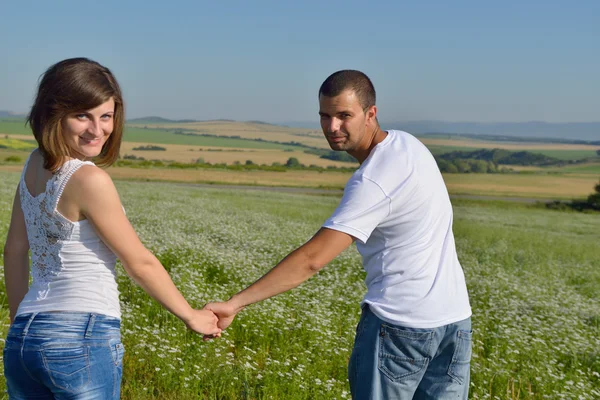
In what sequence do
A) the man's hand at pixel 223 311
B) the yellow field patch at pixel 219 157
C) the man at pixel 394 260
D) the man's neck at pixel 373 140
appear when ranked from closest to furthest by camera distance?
the man at pixel 394 260, the man's neck at pixel 373 140, the man's hand at pixel 223 311, the yellow field patch at pixel 219 157

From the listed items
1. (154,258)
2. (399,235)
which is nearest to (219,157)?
(399,235)

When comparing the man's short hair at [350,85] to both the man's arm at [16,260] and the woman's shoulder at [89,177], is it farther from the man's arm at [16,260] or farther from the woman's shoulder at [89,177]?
the man's arm at [16,260]

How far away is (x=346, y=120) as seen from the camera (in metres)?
3.42

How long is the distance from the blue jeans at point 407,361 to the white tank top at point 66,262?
4.14 feet

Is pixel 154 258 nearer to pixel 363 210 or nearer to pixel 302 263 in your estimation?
pixel 302 263

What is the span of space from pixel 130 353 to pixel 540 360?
175 inches

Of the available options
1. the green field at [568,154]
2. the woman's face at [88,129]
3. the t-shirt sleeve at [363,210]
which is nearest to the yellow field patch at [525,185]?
the green field at [568,154]

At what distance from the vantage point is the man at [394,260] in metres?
3.18

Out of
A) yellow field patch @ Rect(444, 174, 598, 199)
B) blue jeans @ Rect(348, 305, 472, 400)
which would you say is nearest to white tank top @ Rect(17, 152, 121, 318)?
blue jeans @ Rect(348, 305, 472, 400)

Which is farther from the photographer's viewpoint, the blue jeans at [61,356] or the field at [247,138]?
the field at [247,138]

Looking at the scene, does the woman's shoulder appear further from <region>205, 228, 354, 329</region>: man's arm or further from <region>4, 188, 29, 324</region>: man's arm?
<region>205, 228, 354, 329</region>: man's arm

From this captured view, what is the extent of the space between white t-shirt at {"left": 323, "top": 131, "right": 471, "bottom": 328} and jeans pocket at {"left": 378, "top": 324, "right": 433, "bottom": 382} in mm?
52

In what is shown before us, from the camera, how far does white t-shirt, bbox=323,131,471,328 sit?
124 inches

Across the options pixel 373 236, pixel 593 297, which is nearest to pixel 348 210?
pixel 373 236
